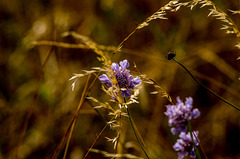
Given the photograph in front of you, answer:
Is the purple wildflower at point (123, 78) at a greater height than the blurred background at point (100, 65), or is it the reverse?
the purple wildflower at point (123, 78)

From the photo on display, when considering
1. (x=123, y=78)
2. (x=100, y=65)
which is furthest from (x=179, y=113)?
(x=100, y=65)

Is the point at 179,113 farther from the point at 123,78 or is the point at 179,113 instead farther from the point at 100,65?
the point at 100,65

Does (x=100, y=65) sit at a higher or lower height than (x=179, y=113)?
lower

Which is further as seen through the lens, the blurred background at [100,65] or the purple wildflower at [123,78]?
the blurred background at [100,65]

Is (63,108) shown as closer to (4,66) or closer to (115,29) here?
(4,66)

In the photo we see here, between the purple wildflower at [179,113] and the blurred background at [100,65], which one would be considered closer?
the purple wildflower at [179,113]

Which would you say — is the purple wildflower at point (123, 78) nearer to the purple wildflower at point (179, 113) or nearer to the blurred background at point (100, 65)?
the purple wildflower at point (179, 113)

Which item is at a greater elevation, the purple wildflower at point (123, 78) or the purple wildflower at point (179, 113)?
the purple wildflower at point (123, 78)

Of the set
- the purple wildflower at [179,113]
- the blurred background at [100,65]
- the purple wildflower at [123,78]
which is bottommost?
the blurred background at [100,65]

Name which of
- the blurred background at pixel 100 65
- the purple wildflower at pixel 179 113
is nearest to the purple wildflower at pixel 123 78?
the purple wildflower at pixel 179 113

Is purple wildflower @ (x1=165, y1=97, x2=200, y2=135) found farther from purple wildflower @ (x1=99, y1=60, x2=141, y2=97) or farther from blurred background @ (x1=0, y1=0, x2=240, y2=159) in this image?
blurred background @ (x1=0, y1=0, x2=240, y2=159)
